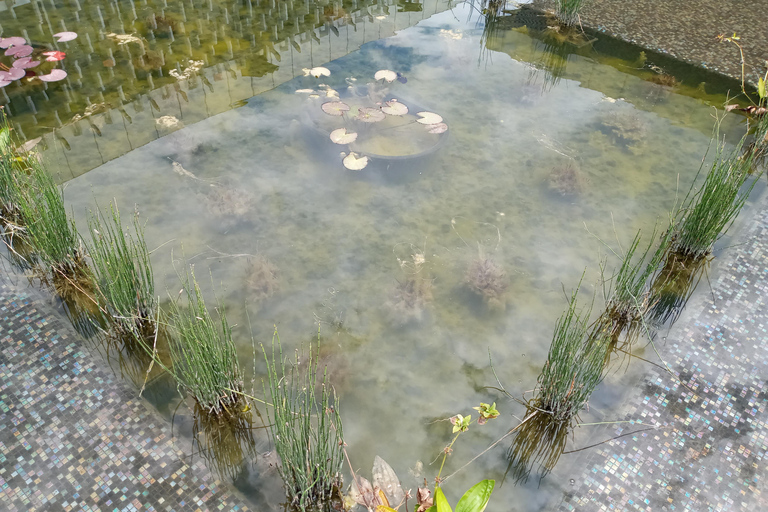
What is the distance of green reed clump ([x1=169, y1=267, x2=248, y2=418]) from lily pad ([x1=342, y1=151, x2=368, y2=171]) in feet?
4.77

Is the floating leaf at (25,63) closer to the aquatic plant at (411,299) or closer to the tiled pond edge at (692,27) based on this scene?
the aquatic plant at (411,299)

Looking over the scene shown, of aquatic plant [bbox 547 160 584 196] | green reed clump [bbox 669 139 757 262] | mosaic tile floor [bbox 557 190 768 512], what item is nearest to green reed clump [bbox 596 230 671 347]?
mosaic tile floor [bbox 557 190 768 512]

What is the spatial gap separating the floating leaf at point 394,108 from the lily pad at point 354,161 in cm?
49

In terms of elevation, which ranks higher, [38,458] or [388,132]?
[388,132]

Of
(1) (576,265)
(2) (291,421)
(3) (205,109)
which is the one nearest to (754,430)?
(1) (576,265)

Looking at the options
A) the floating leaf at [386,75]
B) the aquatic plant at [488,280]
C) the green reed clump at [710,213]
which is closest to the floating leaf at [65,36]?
the floating leaf at [386,75]

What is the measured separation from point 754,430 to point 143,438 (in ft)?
7.81

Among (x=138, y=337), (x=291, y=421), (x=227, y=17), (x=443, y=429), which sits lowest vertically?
(x=443, y=429)

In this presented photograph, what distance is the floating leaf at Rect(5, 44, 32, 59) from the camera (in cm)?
415

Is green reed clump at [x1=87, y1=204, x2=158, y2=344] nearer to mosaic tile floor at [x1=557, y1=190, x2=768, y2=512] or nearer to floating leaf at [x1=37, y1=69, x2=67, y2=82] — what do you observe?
mosaic tile floor at [x1=557, y1=190, x2=768, y2=512]

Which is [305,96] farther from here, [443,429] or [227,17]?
[443,429]

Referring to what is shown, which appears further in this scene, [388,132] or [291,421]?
[388,132]

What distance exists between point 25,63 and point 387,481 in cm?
396

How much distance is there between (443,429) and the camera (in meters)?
2.25
